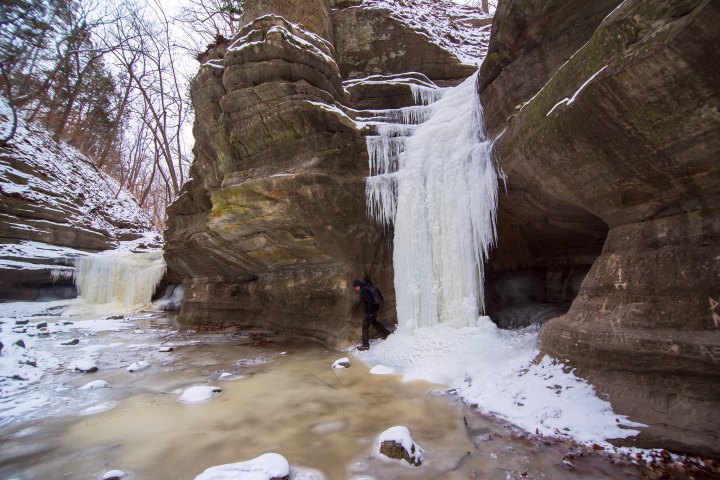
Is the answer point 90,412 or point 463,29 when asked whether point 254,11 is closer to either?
point 463,29

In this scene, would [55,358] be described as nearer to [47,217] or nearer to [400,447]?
[400,447]

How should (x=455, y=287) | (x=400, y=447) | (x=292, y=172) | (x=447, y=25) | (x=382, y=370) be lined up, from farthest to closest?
(x=447, y=25) → (x=292, y=172) → (x=455, y=287) → (x=382, y=370) → (x=400, y=447)

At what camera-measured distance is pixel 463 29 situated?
1429cm

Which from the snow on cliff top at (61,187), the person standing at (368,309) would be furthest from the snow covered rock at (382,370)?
the snow on cliff top at (61,187)

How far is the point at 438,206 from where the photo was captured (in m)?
6.72

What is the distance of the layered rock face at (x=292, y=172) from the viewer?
7.55 metres

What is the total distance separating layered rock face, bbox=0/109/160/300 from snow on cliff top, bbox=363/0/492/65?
609 inches

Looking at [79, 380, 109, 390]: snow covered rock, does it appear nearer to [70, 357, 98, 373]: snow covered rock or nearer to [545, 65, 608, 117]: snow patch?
[70, 357, 98, 373]: snow covered rock

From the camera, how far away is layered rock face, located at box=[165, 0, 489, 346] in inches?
297

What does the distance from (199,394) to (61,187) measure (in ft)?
57.8

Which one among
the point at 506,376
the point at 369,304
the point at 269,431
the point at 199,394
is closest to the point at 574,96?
the point at 506,376

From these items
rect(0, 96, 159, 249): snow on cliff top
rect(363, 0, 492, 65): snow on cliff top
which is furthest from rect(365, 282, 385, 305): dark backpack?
rect(0, 96, 159, 249): snow on cliff top

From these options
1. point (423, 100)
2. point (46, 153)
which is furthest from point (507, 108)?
point (46, 153)

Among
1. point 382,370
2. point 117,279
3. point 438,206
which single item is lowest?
point 382,370
